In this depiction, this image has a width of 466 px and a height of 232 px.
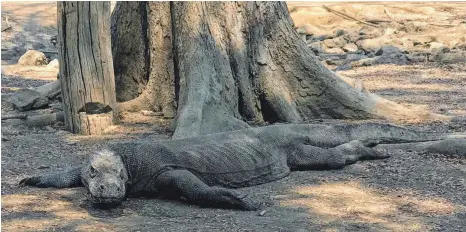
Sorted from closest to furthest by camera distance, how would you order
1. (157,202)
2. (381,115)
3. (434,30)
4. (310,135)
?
(157,202) < (310,135) < (381,115) < (434,30)

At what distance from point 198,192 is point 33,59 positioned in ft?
30.2

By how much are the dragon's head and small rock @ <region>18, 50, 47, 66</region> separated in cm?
882

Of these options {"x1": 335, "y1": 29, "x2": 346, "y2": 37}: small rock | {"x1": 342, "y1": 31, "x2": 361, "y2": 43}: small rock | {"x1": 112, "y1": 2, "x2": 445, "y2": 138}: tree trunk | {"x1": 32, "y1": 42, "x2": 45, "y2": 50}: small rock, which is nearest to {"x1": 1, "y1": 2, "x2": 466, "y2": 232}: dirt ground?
{"x1": 112, "y1": 2, "x2": 445, "y2": 138}: tree trunk

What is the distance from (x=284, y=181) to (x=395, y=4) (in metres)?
17.5

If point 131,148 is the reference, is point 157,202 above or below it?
below

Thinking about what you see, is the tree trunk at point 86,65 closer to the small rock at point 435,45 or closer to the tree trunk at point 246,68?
the tree trunk at point 246,68

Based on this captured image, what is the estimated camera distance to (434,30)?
17.0m

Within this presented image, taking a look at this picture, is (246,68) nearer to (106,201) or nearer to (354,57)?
(106,201)

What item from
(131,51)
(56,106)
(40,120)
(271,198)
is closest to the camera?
(271,198)

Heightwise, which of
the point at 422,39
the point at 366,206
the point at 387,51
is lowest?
the point at 366,206

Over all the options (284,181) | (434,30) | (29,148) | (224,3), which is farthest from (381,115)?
(434,30)

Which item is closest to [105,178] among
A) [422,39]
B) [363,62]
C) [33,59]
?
[363,62]

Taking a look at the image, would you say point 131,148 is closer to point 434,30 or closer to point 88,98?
point 88,98

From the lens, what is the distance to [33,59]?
517 inches
